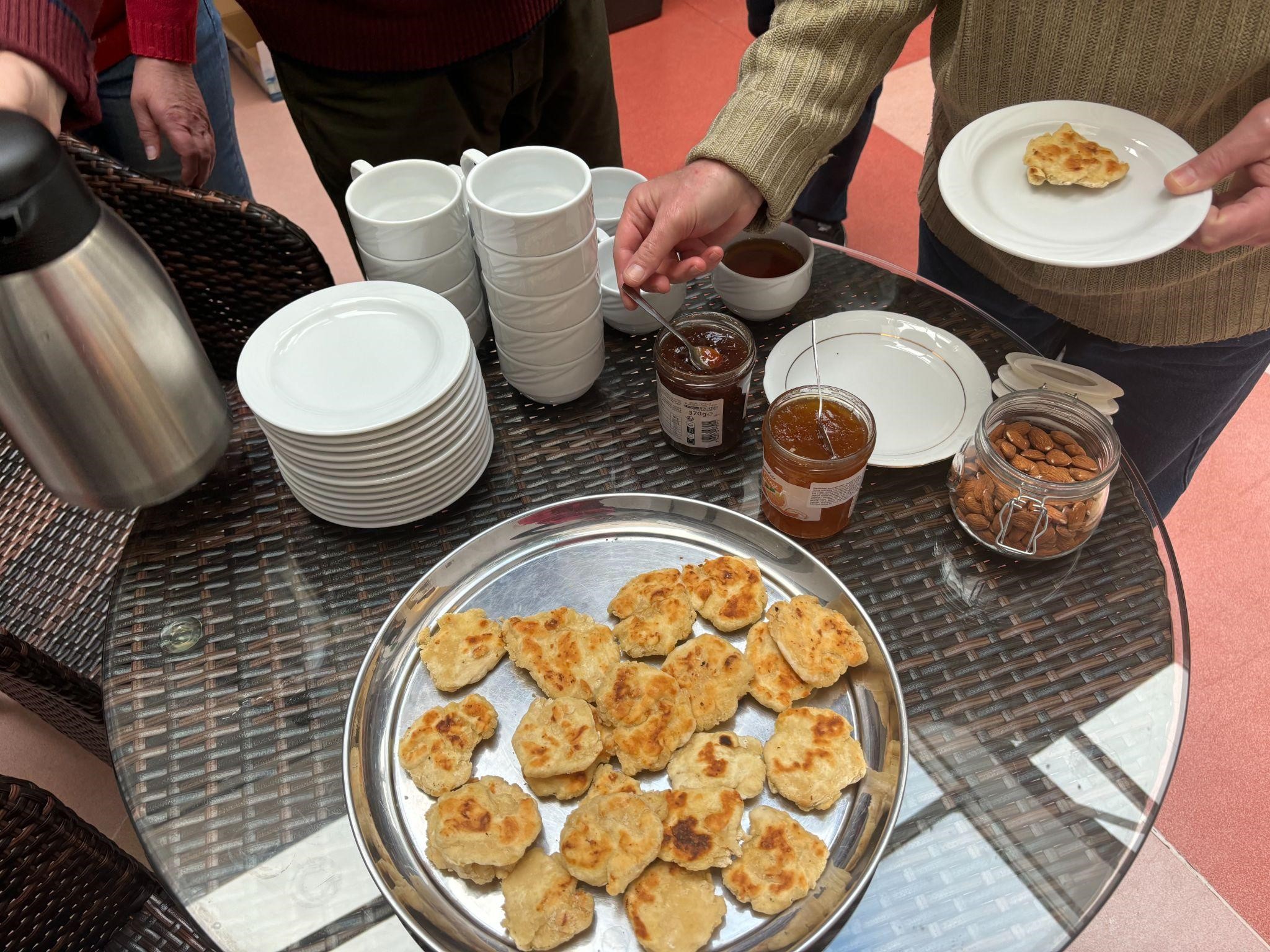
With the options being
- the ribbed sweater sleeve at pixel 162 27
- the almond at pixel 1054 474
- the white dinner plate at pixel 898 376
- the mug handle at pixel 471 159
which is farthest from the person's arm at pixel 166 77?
the almond at pixel 1054 474

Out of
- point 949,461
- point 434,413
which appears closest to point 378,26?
point 434,413

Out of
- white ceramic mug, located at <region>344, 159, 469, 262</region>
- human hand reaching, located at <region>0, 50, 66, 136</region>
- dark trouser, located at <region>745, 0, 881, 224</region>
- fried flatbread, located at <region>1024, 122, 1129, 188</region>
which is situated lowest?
dark trouser, located at <region>745, 0, 881, 224</region>

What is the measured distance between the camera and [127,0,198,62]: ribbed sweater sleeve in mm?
1453

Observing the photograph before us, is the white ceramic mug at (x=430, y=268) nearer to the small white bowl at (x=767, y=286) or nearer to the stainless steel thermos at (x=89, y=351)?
the stainless steel thermos at (x=89, y=351)

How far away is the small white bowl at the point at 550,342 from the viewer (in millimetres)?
1136

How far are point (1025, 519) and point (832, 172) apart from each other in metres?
1.86

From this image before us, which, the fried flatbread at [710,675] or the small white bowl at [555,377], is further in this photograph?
the small white bowl at [555,377]

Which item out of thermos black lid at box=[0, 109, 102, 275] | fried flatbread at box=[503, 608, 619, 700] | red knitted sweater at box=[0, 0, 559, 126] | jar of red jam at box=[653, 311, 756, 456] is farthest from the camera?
red knitted sweater at box=[0, 0, 559, 126]

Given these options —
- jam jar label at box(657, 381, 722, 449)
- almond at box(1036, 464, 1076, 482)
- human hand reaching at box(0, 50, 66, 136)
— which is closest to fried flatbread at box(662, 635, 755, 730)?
jam jar label at box(657, 381, 722, 449)

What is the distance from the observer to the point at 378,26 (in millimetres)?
1458

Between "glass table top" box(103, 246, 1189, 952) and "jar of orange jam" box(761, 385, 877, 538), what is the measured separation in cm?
6

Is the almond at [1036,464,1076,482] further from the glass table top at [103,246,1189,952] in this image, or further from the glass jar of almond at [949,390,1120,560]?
the glass table top at [103,246,1189,952]

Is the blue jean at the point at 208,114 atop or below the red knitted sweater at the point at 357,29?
below

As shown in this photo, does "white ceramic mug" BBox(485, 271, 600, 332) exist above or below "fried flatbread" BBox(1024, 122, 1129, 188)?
below
